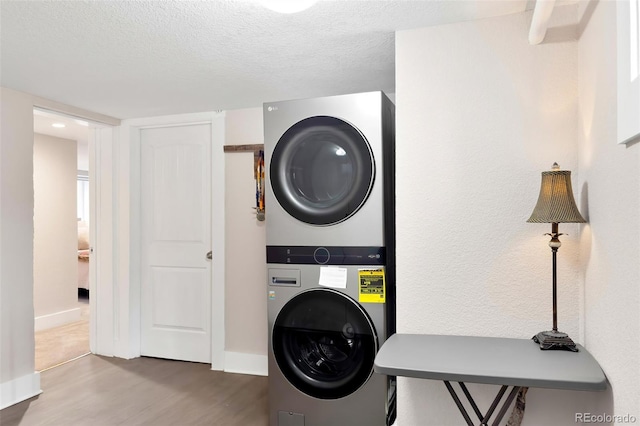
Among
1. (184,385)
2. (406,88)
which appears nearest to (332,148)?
(406,88)

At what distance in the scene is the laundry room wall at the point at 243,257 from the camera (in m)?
3.60

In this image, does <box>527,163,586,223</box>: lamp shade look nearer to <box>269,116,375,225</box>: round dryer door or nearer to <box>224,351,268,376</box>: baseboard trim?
<box>269,116,375,225</box>: round dryer door

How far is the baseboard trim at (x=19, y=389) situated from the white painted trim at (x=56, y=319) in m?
1.91

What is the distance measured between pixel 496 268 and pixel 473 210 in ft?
0.90

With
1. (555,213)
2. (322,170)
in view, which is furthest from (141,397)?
(555,213)

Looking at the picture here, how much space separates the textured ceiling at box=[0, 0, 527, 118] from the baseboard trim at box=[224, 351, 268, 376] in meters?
2.04

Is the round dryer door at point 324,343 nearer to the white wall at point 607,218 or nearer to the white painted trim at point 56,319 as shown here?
the white wall at point 607,218

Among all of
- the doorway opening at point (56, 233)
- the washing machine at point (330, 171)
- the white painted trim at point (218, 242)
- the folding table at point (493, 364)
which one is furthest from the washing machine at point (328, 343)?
the doorway opening at point (56, 233)

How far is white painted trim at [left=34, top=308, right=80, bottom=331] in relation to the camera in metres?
4.84

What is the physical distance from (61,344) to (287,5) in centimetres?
405

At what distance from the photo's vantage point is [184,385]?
333 cm

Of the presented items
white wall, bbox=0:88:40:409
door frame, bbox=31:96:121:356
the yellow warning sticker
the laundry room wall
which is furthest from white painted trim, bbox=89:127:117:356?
the yellow warning sticker

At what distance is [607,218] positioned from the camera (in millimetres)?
→ 1492

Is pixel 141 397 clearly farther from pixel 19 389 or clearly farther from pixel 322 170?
pixel 322 170
